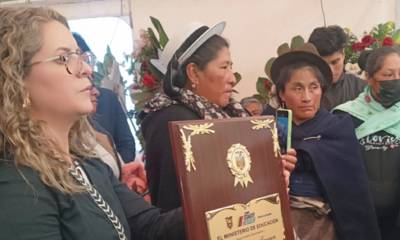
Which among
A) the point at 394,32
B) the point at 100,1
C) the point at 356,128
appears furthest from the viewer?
the point at 100,1

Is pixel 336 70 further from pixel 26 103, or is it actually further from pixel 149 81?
pixel 26 103

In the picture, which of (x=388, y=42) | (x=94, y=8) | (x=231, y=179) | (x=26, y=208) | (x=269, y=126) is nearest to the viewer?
(x=26, y=208)

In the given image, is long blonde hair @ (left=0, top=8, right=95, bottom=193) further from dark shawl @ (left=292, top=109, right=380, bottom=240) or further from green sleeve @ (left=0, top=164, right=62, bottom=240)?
dark shawl @ (left=292, top=109, right=380, bottom=240)

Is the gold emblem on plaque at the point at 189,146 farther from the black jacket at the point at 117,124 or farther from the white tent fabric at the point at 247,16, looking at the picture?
the white tent fabric at the point at 247,16

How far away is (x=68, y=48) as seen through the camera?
3.15 feet

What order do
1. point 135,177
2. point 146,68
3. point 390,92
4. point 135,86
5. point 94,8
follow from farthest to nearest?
point 94,8 < point 135,86 < point 146,68 < point 390,92 < point 135,177

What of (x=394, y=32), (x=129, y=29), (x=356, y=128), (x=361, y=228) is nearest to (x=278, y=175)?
(x=361, y=228)

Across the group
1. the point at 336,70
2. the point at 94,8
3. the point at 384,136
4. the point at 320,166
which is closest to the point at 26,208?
the point at 320,166

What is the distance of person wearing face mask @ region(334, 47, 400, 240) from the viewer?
1997mm

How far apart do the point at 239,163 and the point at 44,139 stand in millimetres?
445

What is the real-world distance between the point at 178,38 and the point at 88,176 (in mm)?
763

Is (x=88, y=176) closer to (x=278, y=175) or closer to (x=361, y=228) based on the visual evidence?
(x=278, y=175)

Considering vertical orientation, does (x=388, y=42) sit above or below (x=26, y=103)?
below

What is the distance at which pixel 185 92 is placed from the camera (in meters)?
1.58
